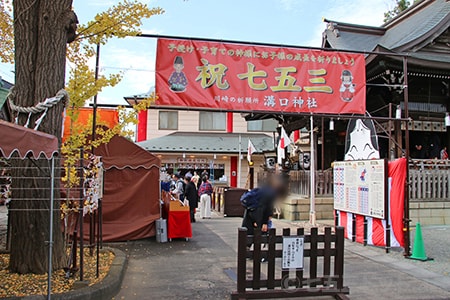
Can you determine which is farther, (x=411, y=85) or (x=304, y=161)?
(x=304, y=161)

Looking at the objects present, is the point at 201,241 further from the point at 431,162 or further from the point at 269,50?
the point at 431,162

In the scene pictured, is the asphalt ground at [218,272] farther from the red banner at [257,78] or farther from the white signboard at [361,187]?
the red banner at [257,78]

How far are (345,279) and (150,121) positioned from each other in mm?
22571

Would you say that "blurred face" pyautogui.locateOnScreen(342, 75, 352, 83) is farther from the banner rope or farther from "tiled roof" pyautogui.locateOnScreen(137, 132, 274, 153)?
"tiled roof" pyautogui.locateOnScreen(137, 132, 274, 153)

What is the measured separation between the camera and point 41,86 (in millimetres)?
5828

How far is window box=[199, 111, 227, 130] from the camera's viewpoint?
27.8m

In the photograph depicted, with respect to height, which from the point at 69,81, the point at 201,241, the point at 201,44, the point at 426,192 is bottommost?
the point at 201,241

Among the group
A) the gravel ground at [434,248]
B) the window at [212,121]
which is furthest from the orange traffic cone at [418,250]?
the window at [212,121]

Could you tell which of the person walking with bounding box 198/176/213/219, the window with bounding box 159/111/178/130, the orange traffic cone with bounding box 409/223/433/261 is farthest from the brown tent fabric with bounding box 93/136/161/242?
the window with bounding box 159/111/178/130

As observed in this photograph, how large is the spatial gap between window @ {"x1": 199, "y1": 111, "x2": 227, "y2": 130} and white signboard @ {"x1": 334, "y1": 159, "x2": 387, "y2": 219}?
1774 centimetres

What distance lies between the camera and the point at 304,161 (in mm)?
18703

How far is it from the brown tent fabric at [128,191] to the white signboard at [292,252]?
17.7 feet

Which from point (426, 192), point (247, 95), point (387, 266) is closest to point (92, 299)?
point (247, 95)

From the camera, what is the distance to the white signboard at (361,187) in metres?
8.59
